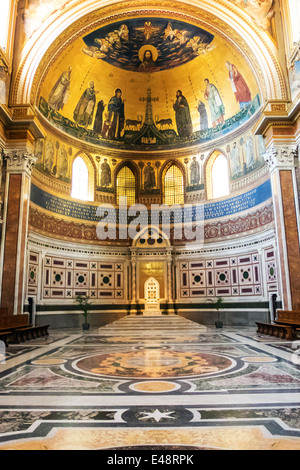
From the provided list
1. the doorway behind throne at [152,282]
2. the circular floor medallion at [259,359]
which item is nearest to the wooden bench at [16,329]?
the circular floor medallion at [259,359]

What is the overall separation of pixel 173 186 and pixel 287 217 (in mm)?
11588

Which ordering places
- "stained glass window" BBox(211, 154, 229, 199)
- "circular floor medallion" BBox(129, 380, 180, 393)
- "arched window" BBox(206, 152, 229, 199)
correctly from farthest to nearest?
"arched window" BBox(206, 152, 229, 199) < "stained glass window" BBox(211, 154, 229, 199) < "circular floor medallion" BBox(129, 380, 180, 393)

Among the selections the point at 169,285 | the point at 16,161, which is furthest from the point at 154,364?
the point at 169,285

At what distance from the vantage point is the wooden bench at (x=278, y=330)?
1331 centimetres

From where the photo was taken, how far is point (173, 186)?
87.0 feet

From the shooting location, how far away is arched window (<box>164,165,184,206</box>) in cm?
2633

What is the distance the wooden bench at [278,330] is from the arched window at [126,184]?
A: 1392 centimetres

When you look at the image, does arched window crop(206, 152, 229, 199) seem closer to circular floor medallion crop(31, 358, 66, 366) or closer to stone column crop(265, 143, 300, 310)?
stone column crop(265, 143, 300, 310)

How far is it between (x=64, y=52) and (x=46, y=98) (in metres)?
2.86

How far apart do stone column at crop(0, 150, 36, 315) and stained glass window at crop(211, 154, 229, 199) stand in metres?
13.1

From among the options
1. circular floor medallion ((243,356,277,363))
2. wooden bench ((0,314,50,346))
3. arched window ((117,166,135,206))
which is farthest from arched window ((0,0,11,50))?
circular floor medallion ((243,356,277,363))

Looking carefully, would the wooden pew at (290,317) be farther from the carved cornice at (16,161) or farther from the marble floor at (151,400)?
the carved cornice at (16,161)
